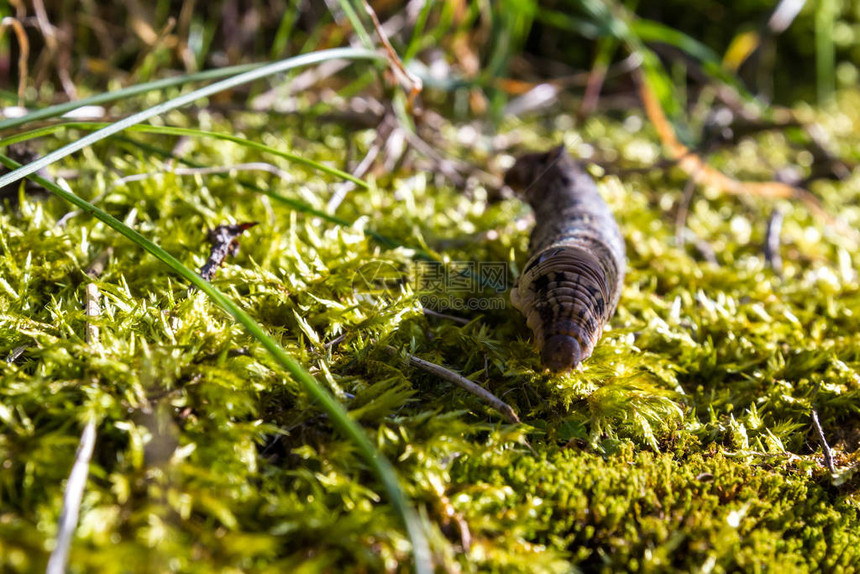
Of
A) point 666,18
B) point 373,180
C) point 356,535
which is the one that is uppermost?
point 666,18

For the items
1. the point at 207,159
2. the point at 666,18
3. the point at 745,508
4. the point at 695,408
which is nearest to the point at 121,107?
the point at 207,159

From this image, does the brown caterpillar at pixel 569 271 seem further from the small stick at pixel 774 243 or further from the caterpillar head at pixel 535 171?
the small stick at pixel 774 243

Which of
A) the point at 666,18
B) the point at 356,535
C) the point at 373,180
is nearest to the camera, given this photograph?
the point at 356,535

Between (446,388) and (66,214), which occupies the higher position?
(66,214)

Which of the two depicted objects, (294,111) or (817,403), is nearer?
(817,403)

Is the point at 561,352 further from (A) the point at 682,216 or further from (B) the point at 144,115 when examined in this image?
(A) the point at 682,216

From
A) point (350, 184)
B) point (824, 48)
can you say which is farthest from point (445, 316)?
point (824, 48)

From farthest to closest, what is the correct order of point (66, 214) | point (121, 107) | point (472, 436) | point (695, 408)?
point (121, 107) → point (66, 214) → point (695, 408) → point (472, 436)

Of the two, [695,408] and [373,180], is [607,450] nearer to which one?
[695,408]
